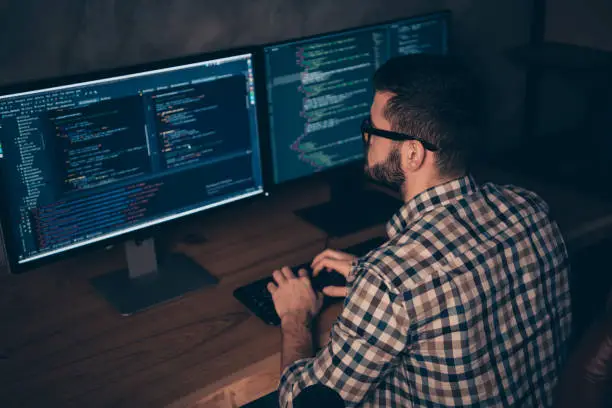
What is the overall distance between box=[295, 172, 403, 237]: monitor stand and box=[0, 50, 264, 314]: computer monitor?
0.26 m

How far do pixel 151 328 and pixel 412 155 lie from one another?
0.64 meters

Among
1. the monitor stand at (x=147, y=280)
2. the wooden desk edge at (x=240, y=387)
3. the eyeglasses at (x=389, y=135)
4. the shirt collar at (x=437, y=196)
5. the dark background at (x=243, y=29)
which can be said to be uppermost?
the dark background at (x=243, y=29)

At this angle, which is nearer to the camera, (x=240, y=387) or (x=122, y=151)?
(x=240, y=387)

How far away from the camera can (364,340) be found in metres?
1.14

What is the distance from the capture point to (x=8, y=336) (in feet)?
4.71

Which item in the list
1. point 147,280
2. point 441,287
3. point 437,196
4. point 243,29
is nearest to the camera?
point 441,287

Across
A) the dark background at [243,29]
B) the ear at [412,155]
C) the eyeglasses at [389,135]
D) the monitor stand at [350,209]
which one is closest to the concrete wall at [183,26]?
the dark background at [243,29]

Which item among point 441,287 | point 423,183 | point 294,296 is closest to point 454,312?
point 441,287

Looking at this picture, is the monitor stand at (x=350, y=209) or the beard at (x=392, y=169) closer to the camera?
the beard at (x=392, y=169)

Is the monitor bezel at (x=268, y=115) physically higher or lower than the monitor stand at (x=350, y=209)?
higher

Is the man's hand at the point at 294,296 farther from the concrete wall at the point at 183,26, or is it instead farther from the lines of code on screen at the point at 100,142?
the concrete wall at the point at 183,26

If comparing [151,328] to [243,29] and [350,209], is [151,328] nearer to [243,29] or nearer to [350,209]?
[350,209]

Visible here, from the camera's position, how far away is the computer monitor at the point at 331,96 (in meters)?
1.75

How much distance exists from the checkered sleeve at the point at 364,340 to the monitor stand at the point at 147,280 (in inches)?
18.7
